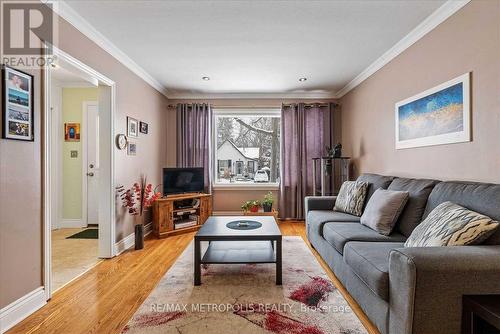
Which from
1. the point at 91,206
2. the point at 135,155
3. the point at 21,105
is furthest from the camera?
the point at 91,206

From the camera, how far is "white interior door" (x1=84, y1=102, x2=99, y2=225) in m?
4.86

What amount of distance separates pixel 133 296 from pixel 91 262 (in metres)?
1.17

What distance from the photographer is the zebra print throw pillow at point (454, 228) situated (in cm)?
155

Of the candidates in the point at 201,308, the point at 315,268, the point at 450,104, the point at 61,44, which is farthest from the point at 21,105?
the point at 450,104

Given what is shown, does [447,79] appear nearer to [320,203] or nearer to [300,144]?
[320,203]

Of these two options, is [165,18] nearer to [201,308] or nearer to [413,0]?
[413,0]

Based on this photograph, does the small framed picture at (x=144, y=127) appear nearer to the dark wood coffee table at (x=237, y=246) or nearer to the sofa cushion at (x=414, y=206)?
the dark wood coffee table at (x=237, y=246)

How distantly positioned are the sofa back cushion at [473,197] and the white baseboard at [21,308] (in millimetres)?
3147

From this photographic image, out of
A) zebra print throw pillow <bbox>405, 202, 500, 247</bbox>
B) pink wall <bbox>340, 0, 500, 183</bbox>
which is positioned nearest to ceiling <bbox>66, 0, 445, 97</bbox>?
pink wall <bbox>340, 0, 500, 183</bbox>

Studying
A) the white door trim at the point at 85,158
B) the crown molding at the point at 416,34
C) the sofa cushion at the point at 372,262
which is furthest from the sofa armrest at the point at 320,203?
the white door trim at the point at 85,158

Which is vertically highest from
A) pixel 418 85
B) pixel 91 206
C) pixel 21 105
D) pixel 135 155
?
pixel 418 85

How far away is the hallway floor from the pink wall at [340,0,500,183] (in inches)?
149

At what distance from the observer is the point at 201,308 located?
6.80 ft

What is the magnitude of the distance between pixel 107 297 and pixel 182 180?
244 centimetres
